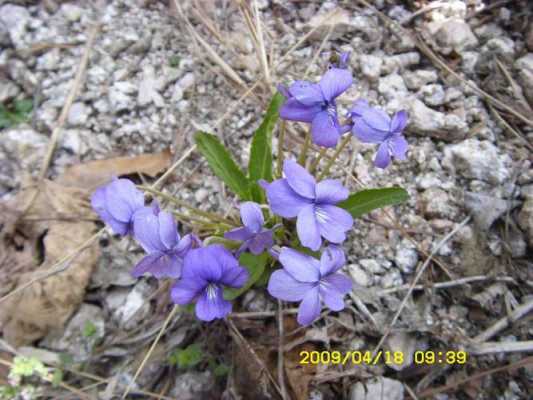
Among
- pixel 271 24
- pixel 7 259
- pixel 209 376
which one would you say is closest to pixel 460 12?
pixel 271 24

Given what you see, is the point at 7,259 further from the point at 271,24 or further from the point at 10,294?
the point at 271,24

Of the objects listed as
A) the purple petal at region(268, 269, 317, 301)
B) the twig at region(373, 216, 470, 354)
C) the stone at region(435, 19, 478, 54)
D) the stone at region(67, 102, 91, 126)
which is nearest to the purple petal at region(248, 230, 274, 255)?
the purple petal at region(268, 269, 317, 301)

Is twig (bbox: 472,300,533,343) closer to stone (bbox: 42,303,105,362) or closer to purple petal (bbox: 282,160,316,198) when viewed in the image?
purple petal (bbox: 282,160,316,198)

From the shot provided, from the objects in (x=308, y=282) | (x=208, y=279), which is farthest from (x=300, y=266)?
(x=208, y=279)

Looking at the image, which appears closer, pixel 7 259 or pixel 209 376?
pixel 209 376

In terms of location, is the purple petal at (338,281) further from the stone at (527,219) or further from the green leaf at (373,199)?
the stone at (527,219)

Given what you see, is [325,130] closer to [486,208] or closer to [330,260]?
[330,260]
